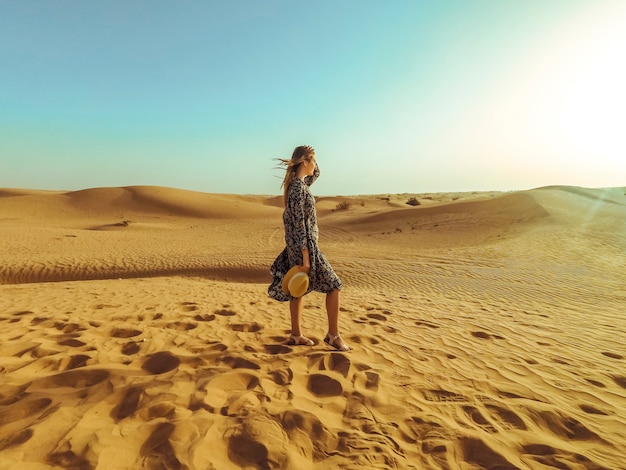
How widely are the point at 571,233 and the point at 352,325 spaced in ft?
44.5

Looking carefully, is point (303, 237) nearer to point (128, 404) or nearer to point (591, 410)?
point (128, 404)

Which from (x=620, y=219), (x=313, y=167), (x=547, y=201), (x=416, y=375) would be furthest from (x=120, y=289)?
(x=547, y=201)

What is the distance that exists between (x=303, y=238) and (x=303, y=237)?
0.4 inches

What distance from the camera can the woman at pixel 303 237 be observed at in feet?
11.8

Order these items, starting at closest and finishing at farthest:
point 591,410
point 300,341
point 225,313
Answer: point 591,410 < point 300,341 < point 225,313

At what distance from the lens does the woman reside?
3592mm

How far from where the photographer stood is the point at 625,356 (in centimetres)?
421

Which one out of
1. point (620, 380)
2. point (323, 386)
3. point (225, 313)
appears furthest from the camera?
point (225, 313)

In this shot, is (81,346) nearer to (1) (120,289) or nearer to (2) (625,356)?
(1) (120,289)

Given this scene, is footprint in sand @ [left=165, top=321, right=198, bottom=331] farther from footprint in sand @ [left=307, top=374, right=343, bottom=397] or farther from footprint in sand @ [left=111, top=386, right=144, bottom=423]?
footprint in sand @ [left=307, top=374, right=343, bottom=397]

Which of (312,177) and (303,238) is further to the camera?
(312,177)

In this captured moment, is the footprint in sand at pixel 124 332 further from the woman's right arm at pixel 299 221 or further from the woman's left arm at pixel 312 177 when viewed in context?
the woman's left arm at pixel 312 177

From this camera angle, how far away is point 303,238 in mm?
3572

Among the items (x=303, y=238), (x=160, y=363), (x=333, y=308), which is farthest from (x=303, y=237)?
(x=160, y=363)
